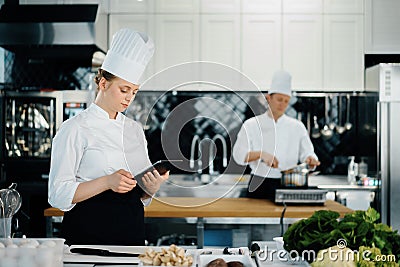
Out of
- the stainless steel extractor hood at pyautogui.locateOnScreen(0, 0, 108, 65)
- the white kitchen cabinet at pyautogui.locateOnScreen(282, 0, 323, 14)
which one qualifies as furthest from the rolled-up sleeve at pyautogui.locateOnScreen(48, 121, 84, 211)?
the white kitchen cabinet at pyautogui.locateOnScreen(282, 0, 323, 14)

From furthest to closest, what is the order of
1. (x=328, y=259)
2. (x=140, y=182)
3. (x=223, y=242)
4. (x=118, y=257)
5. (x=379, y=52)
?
(x=379, y=52), (x=223, y=242), (x=140, y=182), (x=118, y=257), (x=328, y=259)

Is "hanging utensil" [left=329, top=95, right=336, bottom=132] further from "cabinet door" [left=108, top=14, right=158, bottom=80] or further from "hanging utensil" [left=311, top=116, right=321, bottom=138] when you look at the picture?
"cabinet door" [left=108, top=14, right=158, bottom=80]

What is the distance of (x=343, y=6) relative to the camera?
16.5 feet

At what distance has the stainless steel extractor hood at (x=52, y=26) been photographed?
177 inches

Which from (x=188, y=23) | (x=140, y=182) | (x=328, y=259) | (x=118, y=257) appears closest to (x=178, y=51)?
(x=188, y=23)

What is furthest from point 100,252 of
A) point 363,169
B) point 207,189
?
point 363,169

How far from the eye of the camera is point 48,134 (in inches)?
187

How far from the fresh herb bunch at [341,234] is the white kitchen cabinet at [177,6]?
3.49m

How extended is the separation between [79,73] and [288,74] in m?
1.76

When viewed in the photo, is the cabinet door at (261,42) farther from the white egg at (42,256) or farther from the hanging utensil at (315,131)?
the white egg at (42,256)

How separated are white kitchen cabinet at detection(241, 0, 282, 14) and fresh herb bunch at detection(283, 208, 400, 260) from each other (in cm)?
343

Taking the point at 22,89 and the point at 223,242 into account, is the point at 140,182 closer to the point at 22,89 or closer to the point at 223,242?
the point at 223,242

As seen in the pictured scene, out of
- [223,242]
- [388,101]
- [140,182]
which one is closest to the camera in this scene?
[140,182]

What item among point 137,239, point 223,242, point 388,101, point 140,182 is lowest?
point 223,242
